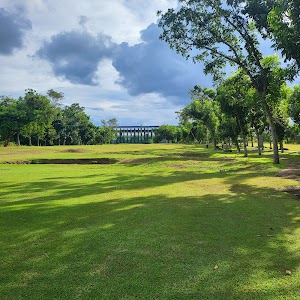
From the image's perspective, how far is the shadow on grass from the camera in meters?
Answer: 4.96

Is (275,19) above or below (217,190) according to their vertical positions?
above

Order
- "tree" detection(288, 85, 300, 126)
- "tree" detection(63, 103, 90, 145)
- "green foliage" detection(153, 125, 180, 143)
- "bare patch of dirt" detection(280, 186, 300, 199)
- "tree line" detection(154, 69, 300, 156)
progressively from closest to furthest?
"bare patch of dirt" detection(280, 186, 300, 199) → "tree line" detection(154, 69, 300, 156) → "tree" detection(288, 85, 300, 126) → "tree" detection(63, 103, 90, 145) → "green foliage" detection(153, 125, 180, 143)

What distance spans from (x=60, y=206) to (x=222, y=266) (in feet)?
22.5

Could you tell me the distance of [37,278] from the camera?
5320mm

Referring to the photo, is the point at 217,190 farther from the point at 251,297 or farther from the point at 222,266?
the point at 251,297

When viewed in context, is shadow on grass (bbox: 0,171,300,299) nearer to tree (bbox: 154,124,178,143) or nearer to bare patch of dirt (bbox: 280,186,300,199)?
bare patch of dirt (bbox: 280,186,300,199)

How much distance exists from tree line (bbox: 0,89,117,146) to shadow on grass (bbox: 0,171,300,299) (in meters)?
79.5

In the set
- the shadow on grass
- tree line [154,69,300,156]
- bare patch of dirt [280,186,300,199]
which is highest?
tree line [154,69,300,156]

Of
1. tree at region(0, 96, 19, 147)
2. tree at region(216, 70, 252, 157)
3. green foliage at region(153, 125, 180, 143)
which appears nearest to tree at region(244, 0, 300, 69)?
tree at region(216, 70, 252, 157)

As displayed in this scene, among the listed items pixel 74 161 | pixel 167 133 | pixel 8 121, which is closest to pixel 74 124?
Result: pixel 8 121

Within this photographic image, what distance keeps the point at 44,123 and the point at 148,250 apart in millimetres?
92709

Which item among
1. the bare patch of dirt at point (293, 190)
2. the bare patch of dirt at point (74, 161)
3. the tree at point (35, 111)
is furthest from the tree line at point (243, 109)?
the tree at point (35, 111)

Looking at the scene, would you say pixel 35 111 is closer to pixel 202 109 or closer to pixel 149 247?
pixel 202 109

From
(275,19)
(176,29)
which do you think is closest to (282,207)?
(275,19)
